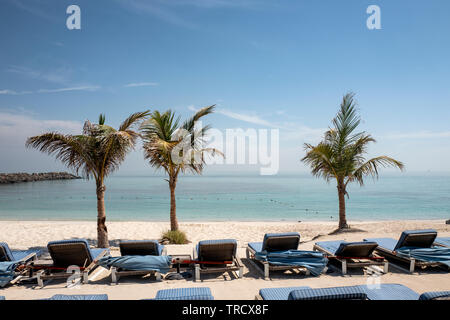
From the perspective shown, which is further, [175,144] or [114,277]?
[175,144]

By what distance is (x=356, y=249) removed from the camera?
5488 mm

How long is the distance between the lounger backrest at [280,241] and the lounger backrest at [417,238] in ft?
7.16

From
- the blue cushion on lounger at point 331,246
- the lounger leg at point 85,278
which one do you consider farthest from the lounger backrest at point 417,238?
the lounger leg at point 85,278

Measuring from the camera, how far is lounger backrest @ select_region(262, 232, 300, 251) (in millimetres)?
5535

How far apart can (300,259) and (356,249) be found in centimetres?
115

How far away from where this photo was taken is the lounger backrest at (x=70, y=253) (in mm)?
5027

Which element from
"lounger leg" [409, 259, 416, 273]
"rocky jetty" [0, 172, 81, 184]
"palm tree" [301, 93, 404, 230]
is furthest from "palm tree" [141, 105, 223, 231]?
"rocky jetty" [0, 172, 81, 184]

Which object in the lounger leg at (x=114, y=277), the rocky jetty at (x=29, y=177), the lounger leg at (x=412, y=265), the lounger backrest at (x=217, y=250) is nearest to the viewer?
the lounger leg at (x=114, y=277)

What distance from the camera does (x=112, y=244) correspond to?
995cm

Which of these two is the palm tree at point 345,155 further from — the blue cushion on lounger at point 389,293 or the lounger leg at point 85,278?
the lounger leg at point 85,278

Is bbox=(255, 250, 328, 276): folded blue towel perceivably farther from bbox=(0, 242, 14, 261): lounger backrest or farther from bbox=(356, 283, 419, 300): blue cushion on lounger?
bbox=(0, 242, 14, 261): lounger backrest

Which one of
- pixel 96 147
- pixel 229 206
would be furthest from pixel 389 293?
pixel 229 206

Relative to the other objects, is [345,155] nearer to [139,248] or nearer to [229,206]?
[139,248]
